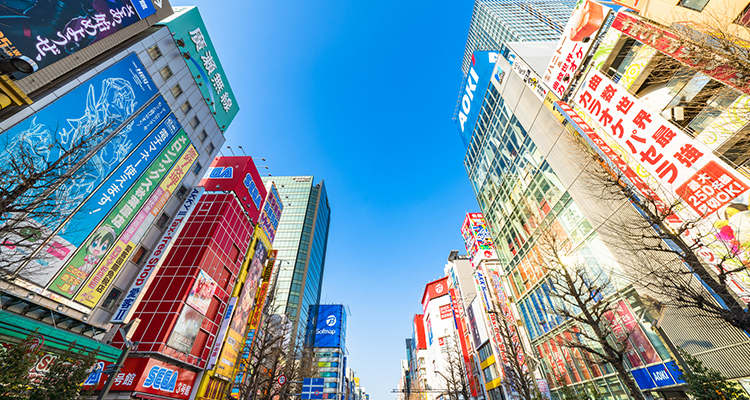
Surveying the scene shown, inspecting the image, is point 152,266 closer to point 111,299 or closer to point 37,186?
point 111,299

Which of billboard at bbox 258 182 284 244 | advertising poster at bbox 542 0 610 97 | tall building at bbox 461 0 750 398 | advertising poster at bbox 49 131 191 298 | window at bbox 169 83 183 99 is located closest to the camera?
tall building at bbox 461 0 750 398

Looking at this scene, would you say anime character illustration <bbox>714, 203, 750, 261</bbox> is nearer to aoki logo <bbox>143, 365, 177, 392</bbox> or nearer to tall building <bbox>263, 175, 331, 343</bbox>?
aoki logo <bbox>143, 365, 177, 392</bbox>

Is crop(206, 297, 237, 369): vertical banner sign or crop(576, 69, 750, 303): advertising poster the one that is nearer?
crop(576, 69, 750, 303): advertising poster

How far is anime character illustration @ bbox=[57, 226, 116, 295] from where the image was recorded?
46.7ft

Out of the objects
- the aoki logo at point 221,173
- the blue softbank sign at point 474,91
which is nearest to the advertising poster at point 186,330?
Result: the aoki logo at point 221,173

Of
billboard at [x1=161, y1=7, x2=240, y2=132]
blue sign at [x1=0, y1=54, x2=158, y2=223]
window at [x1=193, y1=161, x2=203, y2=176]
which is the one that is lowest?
blue sign at [x1=0, y1=54, x2=158, y2=223]

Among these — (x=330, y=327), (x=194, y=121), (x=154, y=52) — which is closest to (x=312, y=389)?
(x=330, y=327)

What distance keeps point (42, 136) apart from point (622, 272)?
29919mm

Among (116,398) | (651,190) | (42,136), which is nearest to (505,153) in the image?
→ (651,190)

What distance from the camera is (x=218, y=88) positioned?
2802 centimetres

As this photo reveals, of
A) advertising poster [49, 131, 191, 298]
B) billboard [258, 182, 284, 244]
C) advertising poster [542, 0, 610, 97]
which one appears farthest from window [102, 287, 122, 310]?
advertising poster [542, 0, 610, 97]

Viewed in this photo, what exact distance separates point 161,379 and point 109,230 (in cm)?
1117

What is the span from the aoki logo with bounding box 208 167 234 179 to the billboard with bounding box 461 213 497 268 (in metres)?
31.1

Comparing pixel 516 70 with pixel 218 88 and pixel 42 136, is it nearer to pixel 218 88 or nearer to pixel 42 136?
pixel 218 88
